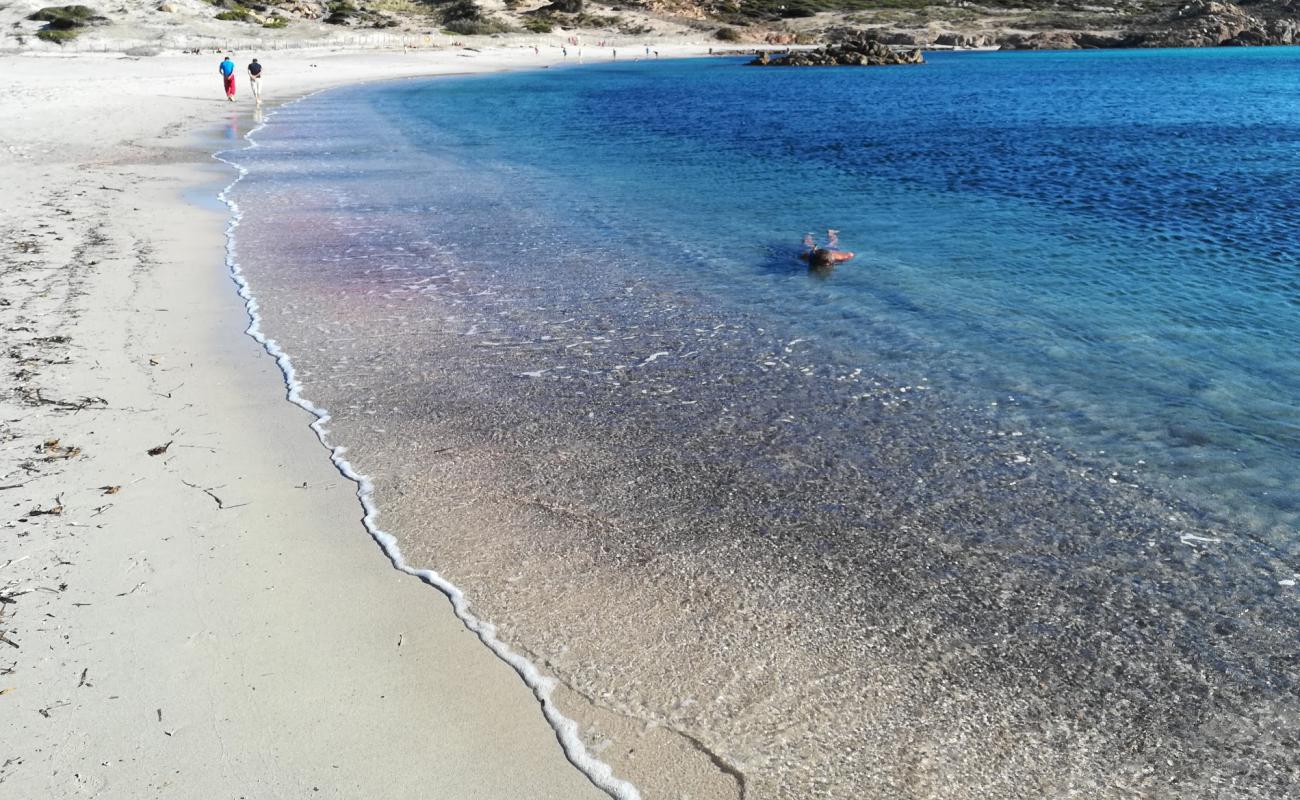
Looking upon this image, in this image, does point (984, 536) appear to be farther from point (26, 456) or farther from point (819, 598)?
point (26, 456)

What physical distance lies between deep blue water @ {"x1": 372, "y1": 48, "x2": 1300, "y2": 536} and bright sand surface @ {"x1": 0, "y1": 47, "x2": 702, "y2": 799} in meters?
5.84

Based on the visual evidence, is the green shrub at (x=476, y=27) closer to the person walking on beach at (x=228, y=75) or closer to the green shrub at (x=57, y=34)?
the green shrub at (x=57, y=34)

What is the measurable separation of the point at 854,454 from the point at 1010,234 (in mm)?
10832

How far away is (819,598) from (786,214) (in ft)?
44.9

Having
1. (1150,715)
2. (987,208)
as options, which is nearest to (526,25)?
(987,208)

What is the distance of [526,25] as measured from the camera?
9569cm

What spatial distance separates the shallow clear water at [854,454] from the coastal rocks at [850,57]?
65.9 m

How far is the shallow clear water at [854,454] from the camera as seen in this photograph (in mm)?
4734

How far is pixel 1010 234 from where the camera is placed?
16688 mm

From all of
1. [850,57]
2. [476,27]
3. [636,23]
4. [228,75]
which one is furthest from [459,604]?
[636,23]

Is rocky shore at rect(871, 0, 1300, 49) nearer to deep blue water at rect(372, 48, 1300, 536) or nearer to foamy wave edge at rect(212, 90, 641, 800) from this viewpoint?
deep blue water at rect(372, 48, 1300, 536)

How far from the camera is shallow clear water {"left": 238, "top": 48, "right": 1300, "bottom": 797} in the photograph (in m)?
4.73

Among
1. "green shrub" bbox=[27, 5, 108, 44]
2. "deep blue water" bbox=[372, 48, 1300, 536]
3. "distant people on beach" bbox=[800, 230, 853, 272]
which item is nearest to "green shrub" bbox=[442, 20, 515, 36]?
"green shrub" bbox=[27, 5, 108, 44]

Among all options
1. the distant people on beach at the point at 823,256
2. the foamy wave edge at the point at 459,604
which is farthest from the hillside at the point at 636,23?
the foamy wave edge at the point at 459,604
